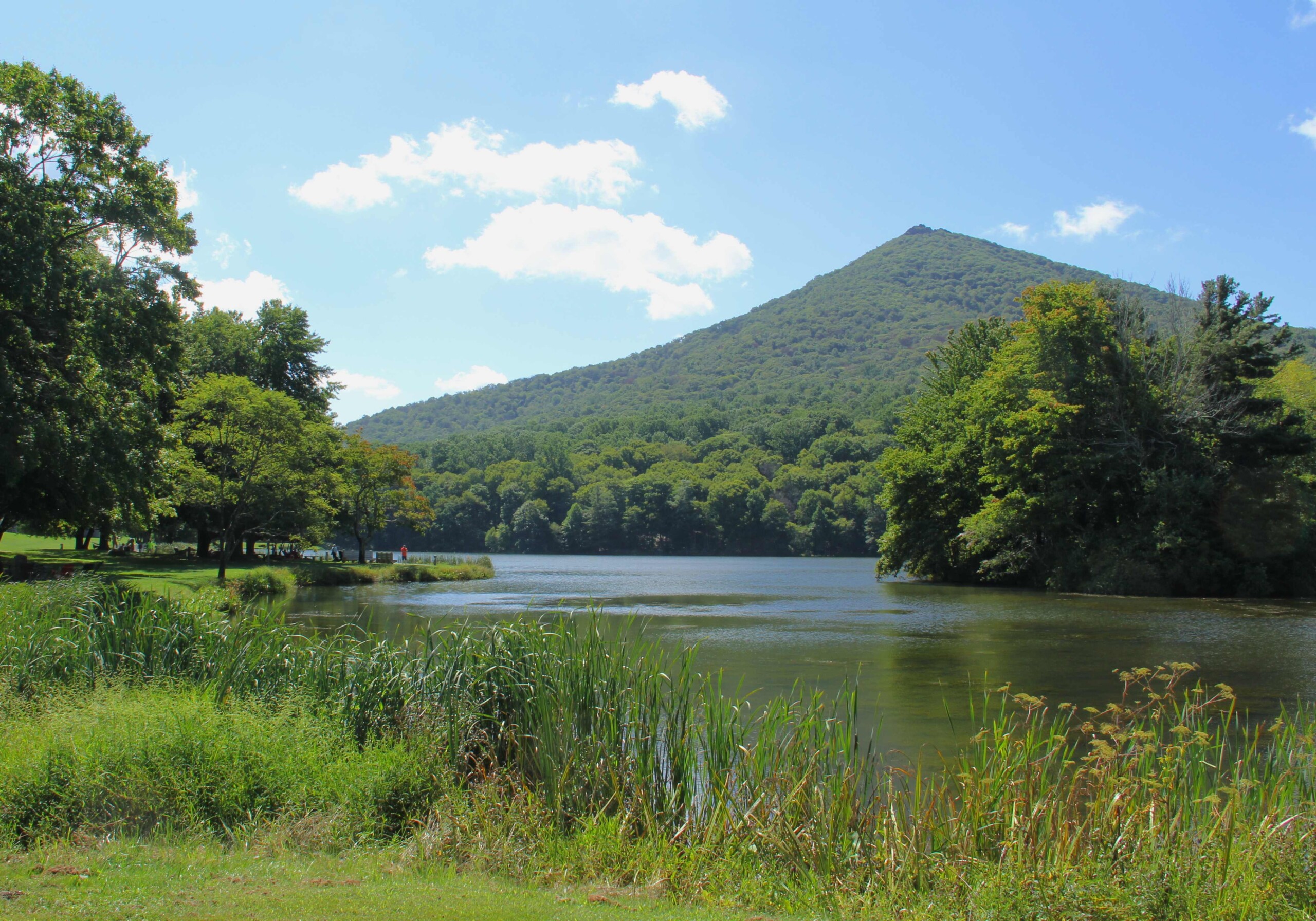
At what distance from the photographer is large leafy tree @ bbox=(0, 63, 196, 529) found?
2075cm

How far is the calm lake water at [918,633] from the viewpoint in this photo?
15.2 metres

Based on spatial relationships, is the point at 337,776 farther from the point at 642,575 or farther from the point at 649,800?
the point at 642,575

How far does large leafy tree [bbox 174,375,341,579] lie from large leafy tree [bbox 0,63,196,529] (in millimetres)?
14305

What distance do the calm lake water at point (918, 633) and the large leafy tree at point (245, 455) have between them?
16.8 feet

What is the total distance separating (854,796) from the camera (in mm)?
6895

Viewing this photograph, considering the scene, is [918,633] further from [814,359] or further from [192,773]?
[814,359]

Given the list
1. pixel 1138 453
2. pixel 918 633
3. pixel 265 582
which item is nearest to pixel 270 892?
pixel 918 633

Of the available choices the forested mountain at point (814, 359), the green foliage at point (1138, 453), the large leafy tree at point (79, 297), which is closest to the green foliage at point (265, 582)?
the large leafy tree at point (79, 297)

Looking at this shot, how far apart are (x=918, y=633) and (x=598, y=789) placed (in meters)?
19.4

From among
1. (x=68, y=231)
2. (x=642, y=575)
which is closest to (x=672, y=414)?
(x=642, y=575)

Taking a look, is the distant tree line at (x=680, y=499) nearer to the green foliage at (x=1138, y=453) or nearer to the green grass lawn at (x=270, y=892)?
the green foliage at (x=1138, y=453)

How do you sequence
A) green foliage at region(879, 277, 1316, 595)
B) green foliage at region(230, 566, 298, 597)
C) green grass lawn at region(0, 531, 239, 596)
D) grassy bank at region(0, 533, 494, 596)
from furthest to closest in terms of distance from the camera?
green foliage at region(879, 277, 1316, 595) → green foliage at region(230, 566, 298, 597) → grassy bank at region(0, 533, 494, 596) → green grass lawn at region(0, 531, 239, 596)

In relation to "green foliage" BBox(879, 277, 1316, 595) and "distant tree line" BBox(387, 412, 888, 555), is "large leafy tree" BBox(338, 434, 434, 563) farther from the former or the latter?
"distant tree line" BBox(387, 412, 888, 555)

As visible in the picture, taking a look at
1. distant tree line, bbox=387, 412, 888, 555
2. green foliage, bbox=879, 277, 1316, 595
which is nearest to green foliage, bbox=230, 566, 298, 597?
green foliage, bbox=879, 277, 1316, 595
